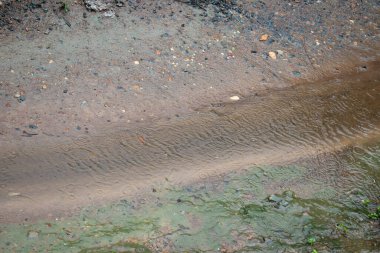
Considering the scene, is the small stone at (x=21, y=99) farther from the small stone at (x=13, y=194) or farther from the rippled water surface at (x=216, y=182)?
the small stone at (x=13, y=194)

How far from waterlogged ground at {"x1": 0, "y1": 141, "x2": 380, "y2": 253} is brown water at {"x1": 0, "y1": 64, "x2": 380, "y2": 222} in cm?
13

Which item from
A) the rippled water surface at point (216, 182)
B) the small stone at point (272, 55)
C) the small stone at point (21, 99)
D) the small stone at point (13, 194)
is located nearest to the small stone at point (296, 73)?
the small stone at point (272, 55)

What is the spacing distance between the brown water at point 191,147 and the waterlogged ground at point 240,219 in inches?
4.9

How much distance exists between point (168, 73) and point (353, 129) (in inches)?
81.1

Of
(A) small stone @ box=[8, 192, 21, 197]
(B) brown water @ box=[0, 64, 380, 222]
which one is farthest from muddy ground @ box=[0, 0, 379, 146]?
(A) small stone @ box=[8, 192, 21, 197]

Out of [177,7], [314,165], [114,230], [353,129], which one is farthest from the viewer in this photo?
[177,7]

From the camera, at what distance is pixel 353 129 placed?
4.34 meters

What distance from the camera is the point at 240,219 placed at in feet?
11.5

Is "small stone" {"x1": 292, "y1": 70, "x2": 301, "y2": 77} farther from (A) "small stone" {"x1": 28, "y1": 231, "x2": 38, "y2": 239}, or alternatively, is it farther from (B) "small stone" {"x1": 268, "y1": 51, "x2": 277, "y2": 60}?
(A) "small stone" {"x1": 28, "y1": 231, "x2": 38, "y2": 239}

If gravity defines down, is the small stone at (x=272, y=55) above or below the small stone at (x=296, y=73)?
above

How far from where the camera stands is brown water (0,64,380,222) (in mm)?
3611

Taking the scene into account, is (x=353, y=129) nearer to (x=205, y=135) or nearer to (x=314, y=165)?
(x=314, y=165)

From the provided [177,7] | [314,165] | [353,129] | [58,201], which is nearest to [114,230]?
[58,201]

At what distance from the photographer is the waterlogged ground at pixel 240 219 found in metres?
3.28
